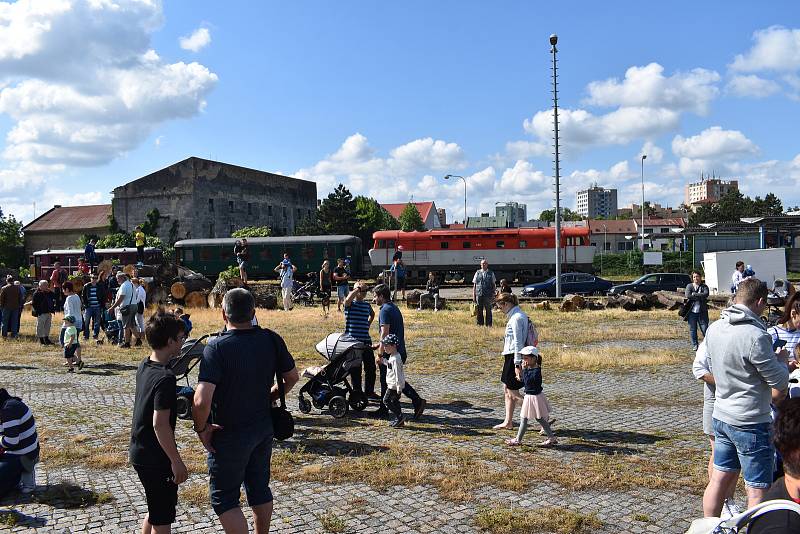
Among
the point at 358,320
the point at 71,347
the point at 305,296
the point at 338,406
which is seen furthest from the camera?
the point at 305,296

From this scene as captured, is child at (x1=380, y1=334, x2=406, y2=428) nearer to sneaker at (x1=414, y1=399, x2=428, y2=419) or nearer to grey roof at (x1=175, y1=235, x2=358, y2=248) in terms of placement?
sneaker at (x1=414, y1=399, x2=428, y2=419)

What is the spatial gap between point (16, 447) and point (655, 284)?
25990 mm

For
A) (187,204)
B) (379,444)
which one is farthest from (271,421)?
(187,204)

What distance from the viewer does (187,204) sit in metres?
51.7

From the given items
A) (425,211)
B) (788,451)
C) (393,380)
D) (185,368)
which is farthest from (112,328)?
(425,211)

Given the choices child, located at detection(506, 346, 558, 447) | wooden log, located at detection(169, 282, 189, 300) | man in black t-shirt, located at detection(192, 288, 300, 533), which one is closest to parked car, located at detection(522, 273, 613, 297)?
wooden log, located at detection(169, 282, 189, 300)

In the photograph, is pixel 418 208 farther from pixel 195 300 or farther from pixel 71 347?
pixel 71 347

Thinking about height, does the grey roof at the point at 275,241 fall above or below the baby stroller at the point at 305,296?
above

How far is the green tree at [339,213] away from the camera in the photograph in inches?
2203

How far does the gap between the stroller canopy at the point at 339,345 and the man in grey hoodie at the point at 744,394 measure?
4970mm

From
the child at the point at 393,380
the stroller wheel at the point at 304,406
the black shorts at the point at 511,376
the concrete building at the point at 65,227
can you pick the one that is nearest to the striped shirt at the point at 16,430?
the stroller wheel at the point at 304,406

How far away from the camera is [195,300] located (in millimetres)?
25234

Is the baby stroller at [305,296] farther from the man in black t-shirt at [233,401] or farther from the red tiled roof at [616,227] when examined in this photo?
the red tiled roof at [616,227]

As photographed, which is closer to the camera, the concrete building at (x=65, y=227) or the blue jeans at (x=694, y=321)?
the blue jeans at (x=694, y=321)
